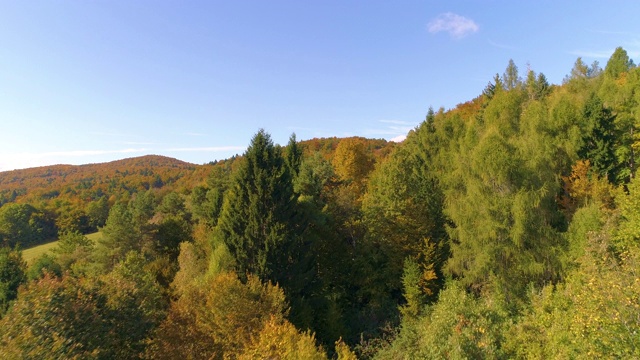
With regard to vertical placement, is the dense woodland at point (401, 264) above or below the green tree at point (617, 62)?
below

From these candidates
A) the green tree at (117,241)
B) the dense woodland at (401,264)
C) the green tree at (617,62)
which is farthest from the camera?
the green tree at (617,62)

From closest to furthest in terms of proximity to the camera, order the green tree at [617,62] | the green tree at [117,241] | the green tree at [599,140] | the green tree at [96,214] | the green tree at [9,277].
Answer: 1. the green tree at [599,140]
2. the green tree at [9,277]
3. the green tree at [117,241]
4. the green tree at [617,62]
5. the green tree at [96,214]

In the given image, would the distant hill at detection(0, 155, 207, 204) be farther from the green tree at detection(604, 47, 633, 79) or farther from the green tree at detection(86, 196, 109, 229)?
the green tree at detection(604, 47, 633, 79)

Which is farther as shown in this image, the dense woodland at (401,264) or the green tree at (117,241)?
the green tree at (117,241)

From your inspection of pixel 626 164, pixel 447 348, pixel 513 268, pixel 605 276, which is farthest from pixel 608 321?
pixel 626 164

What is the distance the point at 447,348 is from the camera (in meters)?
13.6

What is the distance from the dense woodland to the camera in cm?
1284

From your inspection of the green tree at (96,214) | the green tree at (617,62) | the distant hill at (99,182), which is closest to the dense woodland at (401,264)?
the green tree at (617,62)

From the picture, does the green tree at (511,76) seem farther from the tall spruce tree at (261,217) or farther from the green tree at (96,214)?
the green tree at (96,214)

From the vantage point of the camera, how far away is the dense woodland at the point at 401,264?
12.8m

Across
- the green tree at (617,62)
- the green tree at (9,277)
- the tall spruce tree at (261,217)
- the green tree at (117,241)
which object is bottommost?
the green tree at (9,277)

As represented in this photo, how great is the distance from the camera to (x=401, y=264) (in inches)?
1069

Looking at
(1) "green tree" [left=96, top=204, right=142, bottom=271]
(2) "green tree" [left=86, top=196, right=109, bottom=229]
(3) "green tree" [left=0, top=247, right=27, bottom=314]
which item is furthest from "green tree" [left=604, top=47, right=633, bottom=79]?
(2) "green tree" [left=86, top=196, right=109, bottom=229]

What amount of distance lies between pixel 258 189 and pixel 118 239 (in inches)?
1006
